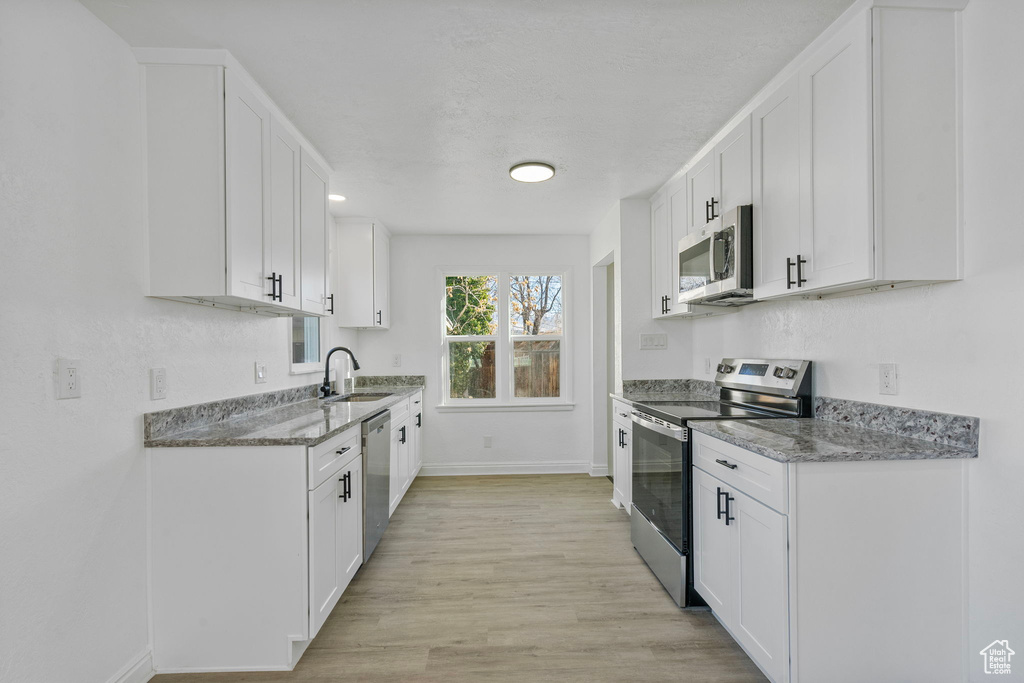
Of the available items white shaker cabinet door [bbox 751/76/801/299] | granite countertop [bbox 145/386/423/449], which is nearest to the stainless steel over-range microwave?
white shaker cabinet door [bbox 751/76/801/299]

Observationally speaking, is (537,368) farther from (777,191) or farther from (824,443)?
(824,443)

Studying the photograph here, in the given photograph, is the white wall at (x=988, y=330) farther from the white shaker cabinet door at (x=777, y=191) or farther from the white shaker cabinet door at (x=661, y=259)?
the white shaker cabinet door at (x=661, y=259)

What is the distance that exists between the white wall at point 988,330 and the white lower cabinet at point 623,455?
1808 millimetres

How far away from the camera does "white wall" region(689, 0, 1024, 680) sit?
1550 mm

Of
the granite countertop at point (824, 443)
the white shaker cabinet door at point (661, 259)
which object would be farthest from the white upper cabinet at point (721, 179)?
the granite countertop at point (824, 443)

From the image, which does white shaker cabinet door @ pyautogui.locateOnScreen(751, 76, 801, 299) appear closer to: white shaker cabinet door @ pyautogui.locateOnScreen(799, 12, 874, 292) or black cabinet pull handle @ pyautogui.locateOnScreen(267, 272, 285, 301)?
white shaker cabinet door @ pyautogui.locateOnScreen(799, 12, 874, 292)

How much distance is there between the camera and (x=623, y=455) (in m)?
3.76

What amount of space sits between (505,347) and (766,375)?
2.85m

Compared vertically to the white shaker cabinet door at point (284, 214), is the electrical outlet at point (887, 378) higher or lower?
lower

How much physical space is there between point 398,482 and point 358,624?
1.46 meters

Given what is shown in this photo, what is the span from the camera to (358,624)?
7.72 ft

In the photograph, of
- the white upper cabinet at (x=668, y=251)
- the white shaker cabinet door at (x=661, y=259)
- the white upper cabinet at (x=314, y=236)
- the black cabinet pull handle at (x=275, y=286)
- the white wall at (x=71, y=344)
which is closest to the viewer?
the white wall at (x=71, y=344)

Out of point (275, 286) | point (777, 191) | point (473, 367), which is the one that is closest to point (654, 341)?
point (777, 191)

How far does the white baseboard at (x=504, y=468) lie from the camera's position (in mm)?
5062
